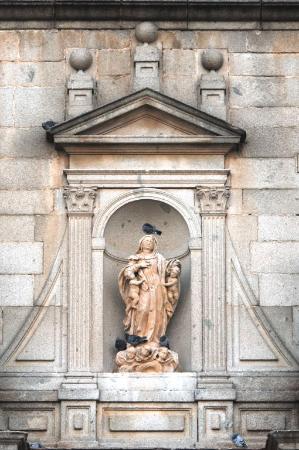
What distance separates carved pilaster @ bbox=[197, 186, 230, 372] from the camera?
2614cm

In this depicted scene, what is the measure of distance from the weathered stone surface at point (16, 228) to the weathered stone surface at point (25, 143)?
0.74 m

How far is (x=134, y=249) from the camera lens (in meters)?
26.7

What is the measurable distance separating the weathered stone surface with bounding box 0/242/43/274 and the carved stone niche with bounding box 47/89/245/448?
376 millimetres

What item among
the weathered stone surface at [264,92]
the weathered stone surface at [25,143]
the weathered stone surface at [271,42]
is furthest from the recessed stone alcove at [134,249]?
the weathered stone surface at [271,42]

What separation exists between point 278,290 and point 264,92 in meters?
2.31

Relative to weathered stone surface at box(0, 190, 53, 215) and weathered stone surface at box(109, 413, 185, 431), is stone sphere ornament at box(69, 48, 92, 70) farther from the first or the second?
weathered stone surface at box(109, 413, 185, 431)

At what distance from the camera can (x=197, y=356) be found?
2614 cm

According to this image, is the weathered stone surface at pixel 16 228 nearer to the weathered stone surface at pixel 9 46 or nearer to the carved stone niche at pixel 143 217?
the carved stone niche at pixel 143 217

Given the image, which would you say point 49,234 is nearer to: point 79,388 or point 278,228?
point 79,388

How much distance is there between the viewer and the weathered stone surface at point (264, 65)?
27.0 m

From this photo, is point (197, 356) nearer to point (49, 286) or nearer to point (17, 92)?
point (49, 286)

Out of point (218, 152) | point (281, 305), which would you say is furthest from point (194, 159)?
point (281, 305)

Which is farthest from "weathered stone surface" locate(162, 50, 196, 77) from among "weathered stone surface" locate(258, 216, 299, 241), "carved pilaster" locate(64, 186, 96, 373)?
"weathered stone surface" locate(258, 216, 299, 241)

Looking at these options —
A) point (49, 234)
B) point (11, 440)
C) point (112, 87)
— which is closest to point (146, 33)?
point (112, 87)
